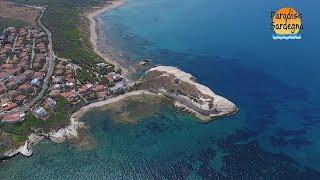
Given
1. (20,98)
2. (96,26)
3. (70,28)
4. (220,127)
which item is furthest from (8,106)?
(96,26)

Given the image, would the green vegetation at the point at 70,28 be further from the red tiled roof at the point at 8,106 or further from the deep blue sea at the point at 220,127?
the red tiled roof at the point at 8,106

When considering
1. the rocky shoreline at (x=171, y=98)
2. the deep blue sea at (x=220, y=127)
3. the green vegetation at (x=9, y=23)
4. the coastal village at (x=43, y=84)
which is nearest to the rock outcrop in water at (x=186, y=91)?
the rocky shoreline at (x=171, y=98)

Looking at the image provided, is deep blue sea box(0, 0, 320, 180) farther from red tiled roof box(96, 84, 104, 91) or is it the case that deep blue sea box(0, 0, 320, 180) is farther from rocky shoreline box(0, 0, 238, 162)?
red tiled roof box(96, 84, 104, 91)

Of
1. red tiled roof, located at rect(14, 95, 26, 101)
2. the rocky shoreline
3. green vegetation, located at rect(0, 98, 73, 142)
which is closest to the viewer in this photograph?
the rocky shoreline

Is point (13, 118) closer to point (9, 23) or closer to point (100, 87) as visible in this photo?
point (100, 87)

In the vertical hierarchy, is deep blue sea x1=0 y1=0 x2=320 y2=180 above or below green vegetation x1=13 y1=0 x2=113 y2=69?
below

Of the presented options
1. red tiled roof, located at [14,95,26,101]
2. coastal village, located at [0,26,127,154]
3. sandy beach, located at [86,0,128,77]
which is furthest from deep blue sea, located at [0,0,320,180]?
red tiled roof, located at [14,95,26,101]

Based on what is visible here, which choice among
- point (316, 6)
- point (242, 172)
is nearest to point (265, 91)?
point (242, 172)
